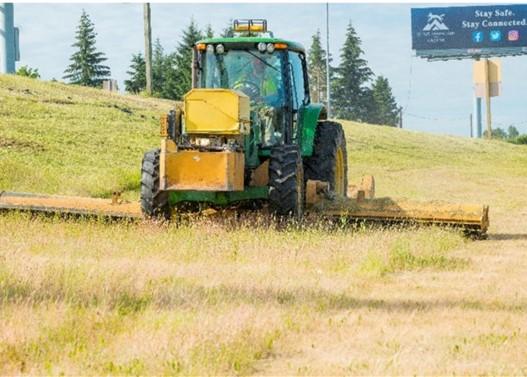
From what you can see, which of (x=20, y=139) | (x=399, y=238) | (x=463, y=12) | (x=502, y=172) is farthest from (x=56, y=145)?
(x=463, y=12)

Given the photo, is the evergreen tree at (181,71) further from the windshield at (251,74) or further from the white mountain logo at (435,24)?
the windshield at (251,74)

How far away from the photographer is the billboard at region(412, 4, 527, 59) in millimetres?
74312

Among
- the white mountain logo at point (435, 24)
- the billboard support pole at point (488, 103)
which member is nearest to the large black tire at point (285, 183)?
the billboard support pole at point (488, 103)

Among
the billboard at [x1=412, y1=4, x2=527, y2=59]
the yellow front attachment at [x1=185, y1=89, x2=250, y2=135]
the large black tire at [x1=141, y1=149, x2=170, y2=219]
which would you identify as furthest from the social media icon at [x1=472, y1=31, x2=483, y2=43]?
the large black tire at [x1=141, y1=149, x2=170, y2=219]

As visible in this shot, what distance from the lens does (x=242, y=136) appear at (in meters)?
12.8

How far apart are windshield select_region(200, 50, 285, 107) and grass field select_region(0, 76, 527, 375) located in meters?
2.06

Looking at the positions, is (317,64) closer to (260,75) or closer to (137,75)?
(137,75)

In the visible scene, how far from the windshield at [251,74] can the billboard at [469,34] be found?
62.6 metres

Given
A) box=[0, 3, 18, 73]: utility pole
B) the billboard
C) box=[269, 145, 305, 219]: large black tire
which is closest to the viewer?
box=[269, 145, 305, 219]: large black tire

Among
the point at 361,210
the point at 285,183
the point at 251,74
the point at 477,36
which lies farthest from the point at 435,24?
the point at 285,183

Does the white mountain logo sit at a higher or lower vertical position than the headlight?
higher

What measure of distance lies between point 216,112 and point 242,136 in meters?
0.47

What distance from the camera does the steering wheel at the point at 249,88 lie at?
13.6 meters

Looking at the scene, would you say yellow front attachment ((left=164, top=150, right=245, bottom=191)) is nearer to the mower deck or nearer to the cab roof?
the mower deck
